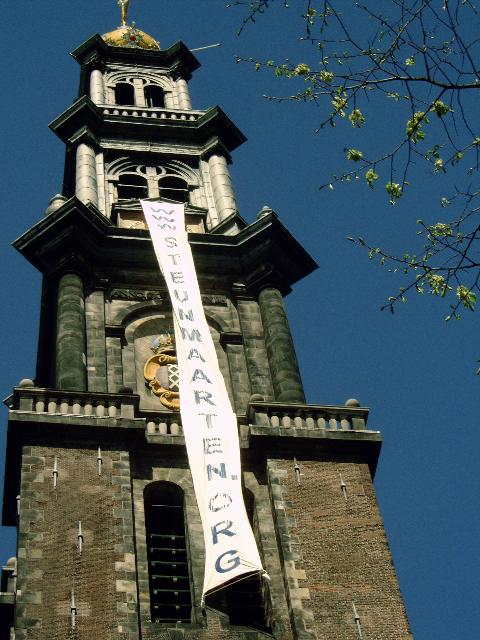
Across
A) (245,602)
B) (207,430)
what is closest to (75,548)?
(245,602)

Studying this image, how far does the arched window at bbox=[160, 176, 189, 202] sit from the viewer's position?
49.6m

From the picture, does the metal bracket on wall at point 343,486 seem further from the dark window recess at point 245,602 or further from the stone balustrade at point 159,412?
the dark window recess at point 245,602

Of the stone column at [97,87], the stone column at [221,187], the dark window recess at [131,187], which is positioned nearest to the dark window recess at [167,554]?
the stone column at [221,187]

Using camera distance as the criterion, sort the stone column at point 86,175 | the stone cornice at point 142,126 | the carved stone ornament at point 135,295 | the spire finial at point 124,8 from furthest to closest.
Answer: the spire finial at point 124,8, the stone cornice at point 142,126, the stone column at point 86,175, the carved stone ornament at point 135,295

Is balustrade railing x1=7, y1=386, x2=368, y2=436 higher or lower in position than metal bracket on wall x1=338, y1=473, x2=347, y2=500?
higher

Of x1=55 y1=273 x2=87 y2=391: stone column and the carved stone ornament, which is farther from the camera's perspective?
the carved stone ornament

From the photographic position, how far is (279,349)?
132ft

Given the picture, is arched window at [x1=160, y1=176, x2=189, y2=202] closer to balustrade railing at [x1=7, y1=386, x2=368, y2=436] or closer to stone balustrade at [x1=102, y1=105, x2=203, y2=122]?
stone balustrade at [x1=102, y1=105, x2=203, y2=122]

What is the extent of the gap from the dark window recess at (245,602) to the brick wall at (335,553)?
1.05m

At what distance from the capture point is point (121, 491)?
109ft

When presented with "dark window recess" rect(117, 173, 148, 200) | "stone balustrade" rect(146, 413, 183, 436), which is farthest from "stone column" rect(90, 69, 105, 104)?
"stone balustrade" rect(146, 413, 183, 436)

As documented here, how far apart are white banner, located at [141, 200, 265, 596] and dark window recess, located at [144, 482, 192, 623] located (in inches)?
89.0

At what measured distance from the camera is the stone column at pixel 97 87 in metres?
56.0

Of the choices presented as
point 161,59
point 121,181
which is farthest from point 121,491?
point 161,59
